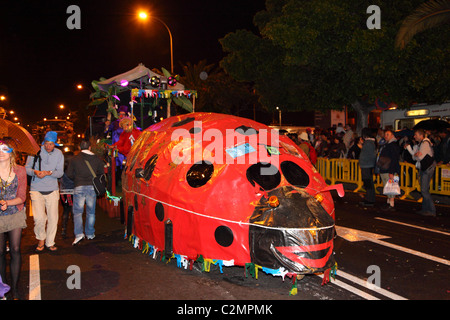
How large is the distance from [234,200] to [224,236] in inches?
17.4

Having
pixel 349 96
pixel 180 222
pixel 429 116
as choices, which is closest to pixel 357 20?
pixel 349 96

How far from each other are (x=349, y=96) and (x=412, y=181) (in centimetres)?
736

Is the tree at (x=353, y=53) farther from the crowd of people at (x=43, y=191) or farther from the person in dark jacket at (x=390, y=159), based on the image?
→ the crowd of people at (x=43, y=191)

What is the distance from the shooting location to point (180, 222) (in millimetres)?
5508

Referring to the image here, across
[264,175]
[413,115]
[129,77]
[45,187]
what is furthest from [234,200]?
[413,115]

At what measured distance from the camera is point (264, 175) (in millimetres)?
5445

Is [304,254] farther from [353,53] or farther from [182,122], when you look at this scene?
[353,53]

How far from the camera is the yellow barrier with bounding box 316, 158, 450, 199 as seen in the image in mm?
11867

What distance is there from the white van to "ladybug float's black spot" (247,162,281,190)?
48.6 ft

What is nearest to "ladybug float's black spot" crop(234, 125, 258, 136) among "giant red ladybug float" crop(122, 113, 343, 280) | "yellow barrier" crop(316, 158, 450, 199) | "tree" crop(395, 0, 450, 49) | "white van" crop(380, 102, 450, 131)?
"giant red ladybug float" crop(122, 113, 343, 280)

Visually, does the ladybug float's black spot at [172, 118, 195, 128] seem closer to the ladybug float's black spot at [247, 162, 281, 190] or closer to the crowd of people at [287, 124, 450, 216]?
the ladybug float's black spot at [247, 162, 281, 190]
